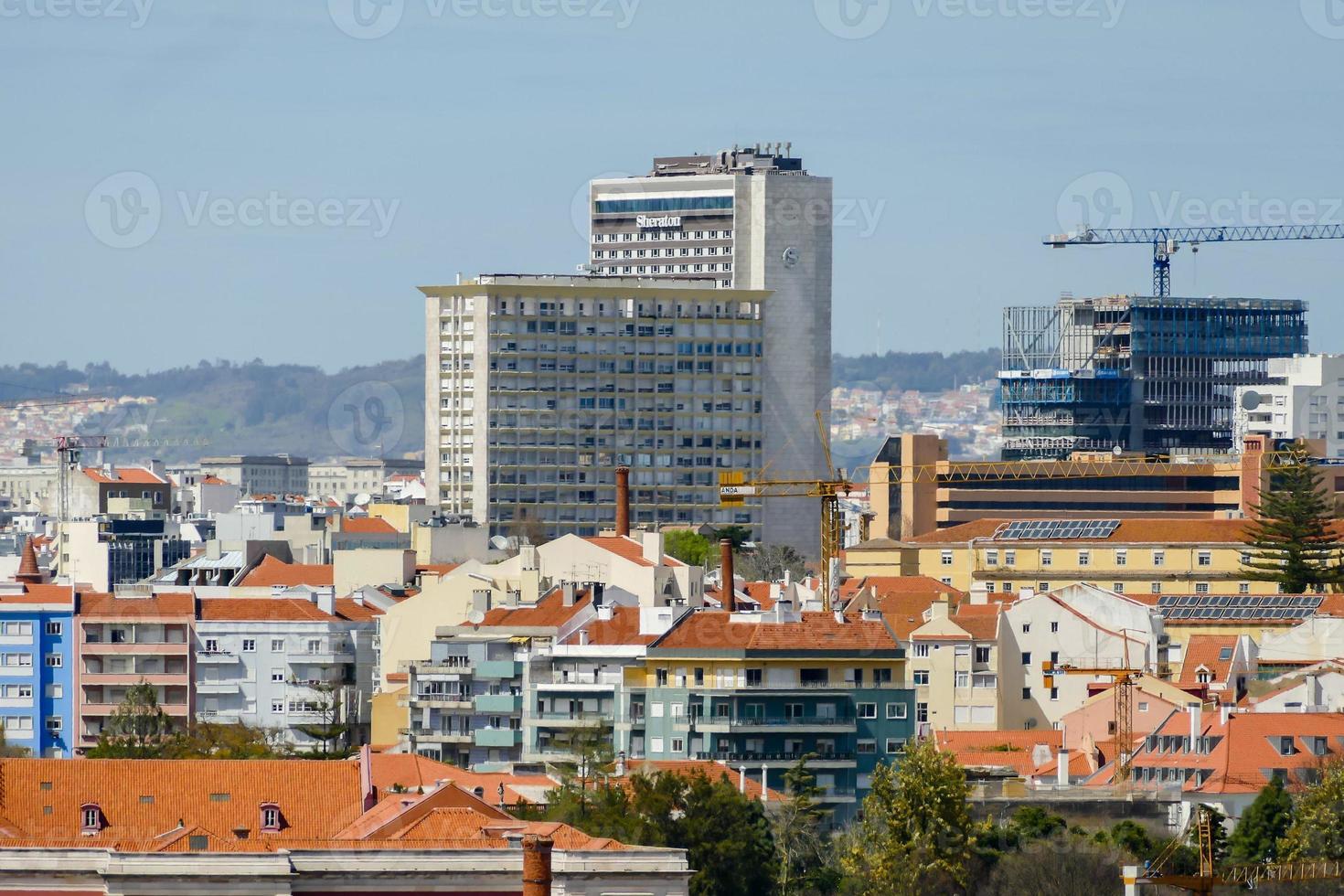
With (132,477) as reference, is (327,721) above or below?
below

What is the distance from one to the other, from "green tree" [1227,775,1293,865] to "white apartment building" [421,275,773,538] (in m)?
103

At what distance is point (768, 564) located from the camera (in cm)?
14262

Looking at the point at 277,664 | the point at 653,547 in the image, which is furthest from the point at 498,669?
the point at 653,547

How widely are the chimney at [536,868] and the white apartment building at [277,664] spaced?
4314 centimetres

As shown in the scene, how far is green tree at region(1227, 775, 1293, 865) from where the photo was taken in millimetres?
61562

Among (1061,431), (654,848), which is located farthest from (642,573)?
(1061,431)

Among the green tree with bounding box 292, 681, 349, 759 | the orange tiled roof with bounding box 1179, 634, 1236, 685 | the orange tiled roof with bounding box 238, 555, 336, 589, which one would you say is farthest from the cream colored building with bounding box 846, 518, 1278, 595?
the green tree with bounding box 292, 681, 349, 759

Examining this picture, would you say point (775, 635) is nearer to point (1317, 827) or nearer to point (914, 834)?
point (914, 834)

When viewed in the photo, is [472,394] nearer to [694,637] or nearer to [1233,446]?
[1233,446]

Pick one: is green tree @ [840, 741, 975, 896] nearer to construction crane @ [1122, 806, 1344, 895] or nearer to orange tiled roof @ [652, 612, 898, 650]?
construction crane @ [1122, 806, 1344, 895]

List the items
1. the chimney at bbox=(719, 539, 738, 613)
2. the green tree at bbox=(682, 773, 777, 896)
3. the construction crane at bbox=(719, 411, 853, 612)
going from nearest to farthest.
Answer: the green tree at bbox=(682, 773, 777, 896) → the chimney at bbox=(719, 539, 738, 613) → the construction crane at bbox=(719, 411, 853, 612)

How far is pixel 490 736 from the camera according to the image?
79.3m

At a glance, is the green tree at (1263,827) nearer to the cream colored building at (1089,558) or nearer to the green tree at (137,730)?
the green tree at (137,730)

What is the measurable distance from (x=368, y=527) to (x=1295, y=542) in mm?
43247
